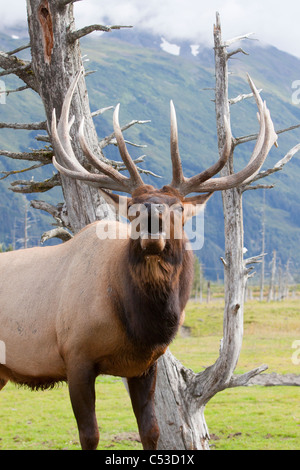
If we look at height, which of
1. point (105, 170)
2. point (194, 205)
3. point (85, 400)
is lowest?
point (85, 400)

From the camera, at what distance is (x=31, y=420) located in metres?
17.0

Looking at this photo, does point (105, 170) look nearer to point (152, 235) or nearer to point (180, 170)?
point (180, 170)

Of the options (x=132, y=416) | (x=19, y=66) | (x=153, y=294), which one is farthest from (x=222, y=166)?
(x=132, y=416)

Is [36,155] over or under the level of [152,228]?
over

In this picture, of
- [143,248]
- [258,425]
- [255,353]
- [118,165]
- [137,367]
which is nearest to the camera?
[143,248]

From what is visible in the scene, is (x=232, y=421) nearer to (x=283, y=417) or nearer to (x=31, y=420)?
(x=283, y=417)

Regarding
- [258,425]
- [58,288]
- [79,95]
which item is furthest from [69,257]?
[258,425]

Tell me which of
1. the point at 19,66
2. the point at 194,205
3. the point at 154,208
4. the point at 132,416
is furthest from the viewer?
the point at 132,416

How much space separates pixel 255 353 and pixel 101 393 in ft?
37.5

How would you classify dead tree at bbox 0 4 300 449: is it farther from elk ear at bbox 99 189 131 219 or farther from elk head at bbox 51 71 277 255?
elk ear at bbox 99 189 131 219

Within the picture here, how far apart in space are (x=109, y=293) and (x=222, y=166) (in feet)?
5.50

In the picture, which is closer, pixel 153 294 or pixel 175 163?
pixel 153 294

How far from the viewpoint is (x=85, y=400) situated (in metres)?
6.11

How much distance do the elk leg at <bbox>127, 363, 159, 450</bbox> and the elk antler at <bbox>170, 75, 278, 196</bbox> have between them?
1.96 metres
